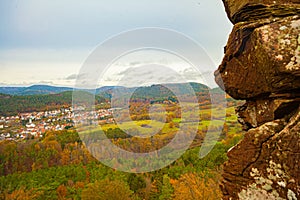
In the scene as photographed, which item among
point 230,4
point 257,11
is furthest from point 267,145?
point 230,4

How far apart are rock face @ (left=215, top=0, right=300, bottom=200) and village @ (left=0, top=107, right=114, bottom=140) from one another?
8653 centimetres

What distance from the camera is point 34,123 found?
4082 inches

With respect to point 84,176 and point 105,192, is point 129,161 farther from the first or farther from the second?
point 105,192

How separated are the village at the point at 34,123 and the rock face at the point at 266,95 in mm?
86533

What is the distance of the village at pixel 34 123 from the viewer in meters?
91.4

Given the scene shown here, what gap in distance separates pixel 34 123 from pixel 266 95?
357 feet

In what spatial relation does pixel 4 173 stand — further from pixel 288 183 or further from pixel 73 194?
pixel 288 183

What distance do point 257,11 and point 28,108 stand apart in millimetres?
118321

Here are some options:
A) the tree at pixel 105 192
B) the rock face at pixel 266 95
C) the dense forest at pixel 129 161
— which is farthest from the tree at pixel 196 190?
the rock face at pixel 266 95

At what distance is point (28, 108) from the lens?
367ft

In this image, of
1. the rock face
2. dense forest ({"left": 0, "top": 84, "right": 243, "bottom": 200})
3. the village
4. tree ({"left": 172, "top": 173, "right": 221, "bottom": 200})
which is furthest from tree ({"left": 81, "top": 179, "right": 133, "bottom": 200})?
the village

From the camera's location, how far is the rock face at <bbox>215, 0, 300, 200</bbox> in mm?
4684

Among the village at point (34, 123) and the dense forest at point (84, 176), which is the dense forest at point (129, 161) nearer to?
the dense forest at point (84, 176)

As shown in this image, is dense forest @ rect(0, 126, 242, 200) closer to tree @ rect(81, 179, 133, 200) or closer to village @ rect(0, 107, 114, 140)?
tree @ rect(81, 179, 133, 200)
